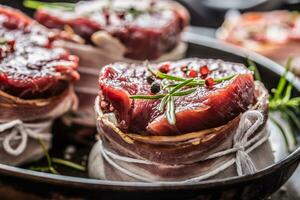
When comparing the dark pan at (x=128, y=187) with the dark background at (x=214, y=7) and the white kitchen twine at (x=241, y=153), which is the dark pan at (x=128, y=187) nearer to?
the white kitchen twine at (x=241, y=153)

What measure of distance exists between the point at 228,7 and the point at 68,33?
2.76 metres

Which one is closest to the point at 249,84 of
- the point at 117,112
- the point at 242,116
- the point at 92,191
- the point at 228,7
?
the point at 242,116

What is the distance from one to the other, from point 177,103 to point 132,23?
3.14 feet

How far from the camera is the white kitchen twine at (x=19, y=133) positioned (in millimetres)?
2594

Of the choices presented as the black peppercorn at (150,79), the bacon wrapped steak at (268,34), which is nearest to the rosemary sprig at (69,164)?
the black peppercorn at (150,79)

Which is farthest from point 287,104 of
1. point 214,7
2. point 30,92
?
point 214,7

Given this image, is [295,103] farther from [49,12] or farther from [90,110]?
[49,12]

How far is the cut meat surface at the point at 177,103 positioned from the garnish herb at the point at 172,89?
0.02m

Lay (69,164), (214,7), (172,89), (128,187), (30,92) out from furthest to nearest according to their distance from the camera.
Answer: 1. (214,7)
2. (69,164)
3. (30,92)
4. (172,89)
5. (128,187)

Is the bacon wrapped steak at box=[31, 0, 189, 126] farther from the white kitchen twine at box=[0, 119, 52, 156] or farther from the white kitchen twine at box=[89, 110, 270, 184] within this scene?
the white kitchen twine at box=[89, 110, 270, 184]

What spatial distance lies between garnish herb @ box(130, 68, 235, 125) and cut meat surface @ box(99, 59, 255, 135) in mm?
19

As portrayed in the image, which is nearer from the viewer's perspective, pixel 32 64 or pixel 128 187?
pixel 128 187

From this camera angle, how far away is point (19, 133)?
8.68 feet

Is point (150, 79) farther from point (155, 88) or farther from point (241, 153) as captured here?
point (241, 153)
